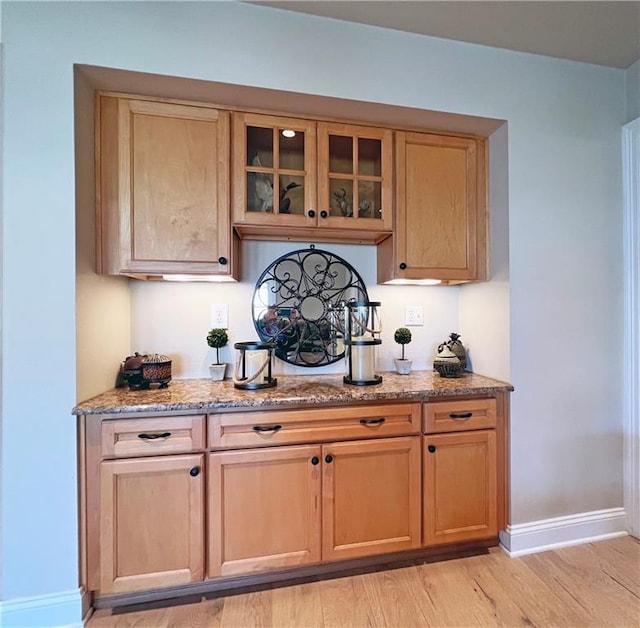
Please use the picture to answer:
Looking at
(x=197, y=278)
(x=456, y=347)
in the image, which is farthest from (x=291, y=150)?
(x=456, y=347)

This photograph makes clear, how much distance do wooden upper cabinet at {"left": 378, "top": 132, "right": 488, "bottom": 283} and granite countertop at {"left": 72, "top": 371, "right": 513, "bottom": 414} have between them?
0.58 metres

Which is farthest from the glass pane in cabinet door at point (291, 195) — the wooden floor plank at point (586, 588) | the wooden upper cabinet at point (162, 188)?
the wooden floor plank at point (586, 588)

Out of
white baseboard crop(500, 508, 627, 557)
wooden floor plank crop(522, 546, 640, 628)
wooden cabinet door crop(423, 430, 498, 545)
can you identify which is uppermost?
wooden cabinet door crop(423, 430, 498, 545)

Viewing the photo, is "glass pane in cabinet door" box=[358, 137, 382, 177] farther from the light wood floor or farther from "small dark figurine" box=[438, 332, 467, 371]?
the light wood floor

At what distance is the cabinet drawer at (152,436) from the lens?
4.47 feet

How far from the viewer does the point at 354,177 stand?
5.71 feet

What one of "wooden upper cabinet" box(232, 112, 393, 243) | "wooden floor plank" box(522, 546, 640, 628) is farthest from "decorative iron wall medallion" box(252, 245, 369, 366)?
"wooden floor plank" box(522, 546, 640, 628)

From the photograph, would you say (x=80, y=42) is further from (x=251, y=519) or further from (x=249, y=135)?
(x=251, y=519)

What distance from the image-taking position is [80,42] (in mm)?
1361

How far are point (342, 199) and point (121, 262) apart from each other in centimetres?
112

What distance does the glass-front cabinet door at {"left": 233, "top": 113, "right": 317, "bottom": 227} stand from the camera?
163cm

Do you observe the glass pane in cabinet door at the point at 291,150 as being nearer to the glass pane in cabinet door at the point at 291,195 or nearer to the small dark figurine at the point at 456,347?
the glass pane in cabinet door at the point at 291,195

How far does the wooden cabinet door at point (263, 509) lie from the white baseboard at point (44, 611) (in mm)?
537

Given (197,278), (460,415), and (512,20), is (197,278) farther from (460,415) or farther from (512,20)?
(512,20)
